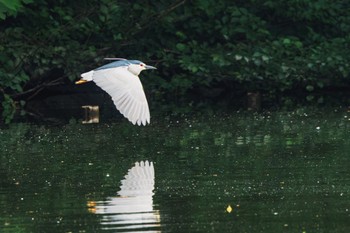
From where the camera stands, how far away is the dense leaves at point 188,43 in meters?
19.2

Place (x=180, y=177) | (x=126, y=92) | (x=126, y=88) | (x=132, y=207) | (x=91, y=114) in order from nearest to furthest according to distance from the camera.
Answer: (x=132, y=207), (x=180, y=177), (x=126, y=92), (x=126, y=88), (x=91, y=114)

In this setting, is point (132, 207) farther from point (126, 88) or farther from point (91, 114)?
point (91, 114)

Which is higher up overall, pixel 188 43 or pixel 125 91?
pixel 188 43

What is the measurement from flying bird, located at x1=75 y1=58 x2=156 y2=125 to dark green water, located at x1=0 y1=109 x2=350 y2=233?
0.41 metres

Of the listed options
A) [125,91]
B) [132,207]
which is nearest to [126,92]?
[125,91]

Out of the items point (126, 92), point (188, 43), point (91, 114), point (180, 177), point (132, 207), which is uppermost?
point (188, 43)

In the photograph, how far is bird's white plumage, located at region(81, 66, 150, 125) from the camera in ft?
39.6

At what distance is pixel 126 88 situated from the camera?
12.7 m

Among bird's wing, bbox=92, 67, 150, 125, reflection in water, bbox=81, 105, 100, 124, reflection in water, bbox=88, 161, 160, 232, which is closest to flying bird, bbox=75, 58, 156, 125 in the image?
bird's wing, bbox=92, 67, 150, 125

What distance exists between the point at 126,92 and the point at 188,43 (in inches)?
328

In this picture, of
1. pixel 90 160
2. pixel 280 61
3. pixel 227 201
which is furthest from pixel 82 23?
pixel 227 201

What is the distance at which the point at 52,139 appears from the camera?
556 inches

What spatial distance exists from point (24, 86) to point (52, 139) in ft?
18.3

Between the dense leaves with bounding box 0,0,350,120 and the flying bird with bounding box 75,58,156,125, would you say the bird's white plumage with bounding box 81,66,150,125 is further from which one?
the dense leaves with bounding box 0,0,350,120
